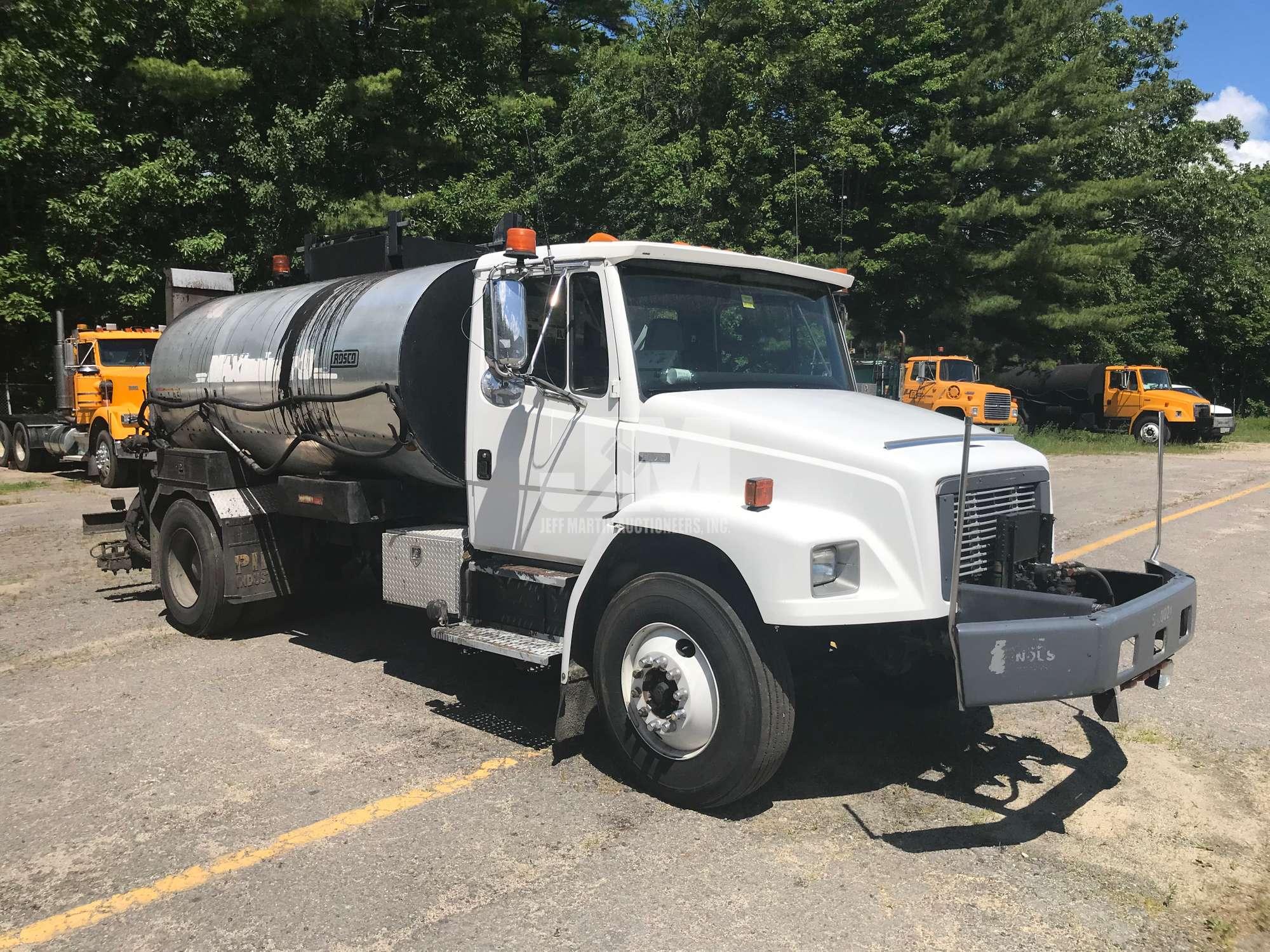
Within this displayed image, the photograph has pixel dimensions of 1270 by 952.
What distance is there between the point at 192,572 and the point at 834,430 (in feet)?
18.3

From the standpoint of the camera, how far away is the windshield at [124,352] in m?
17.6

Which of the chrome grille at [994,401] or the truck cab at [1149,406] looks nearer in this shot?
the chrome grille at [994,401]

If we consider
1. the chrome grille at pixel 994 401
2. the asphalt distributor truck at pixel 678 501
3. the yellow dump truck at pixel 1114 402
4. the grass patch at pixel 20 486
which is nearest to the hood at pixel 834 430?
the asphalt distributor truck at pixel 678 501

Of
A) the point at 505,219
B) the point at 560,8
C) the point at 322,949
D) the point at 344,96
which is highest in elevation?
the point at 560,8

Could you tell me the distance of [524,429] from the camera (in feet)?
16.5

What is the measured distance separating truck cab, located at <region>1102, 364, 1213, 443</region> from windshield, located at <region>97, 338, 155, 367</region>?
2600cm

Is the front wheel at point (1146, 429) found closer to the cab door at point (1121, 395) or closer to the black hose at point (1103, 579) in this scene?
the cab door at point (1121, 395)

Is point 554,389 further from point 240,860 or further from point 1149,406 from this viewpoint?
point 1149,406

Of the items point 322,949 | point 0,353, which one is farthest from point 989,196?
point 322,949

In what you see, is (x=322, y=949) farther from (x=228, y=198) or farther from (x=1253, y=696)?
(x=228, y=198)

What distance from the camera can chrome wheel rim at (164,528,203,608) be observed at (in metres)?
7.49

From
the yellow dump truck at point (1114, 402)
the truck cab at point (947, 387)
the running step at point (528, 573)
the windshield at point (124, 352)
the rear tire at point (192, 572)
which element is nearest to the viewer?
the running step at point (528, 573)

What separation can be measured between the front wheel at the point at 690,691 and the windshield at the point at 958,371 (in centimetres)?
2247

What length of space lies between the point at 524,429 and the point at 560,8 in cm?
2835
